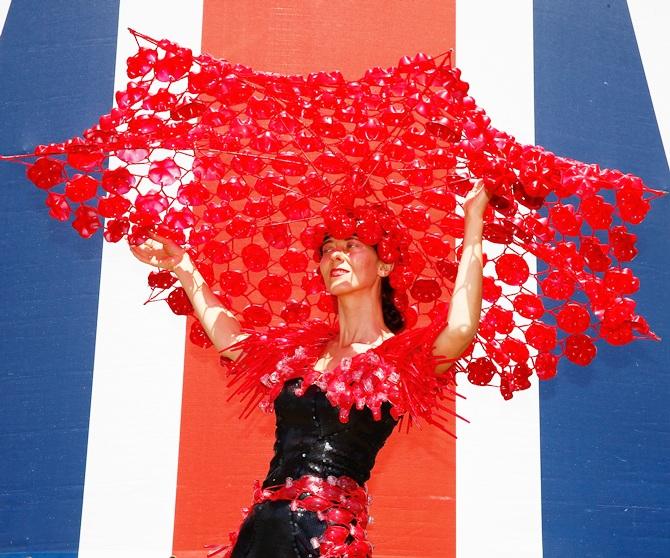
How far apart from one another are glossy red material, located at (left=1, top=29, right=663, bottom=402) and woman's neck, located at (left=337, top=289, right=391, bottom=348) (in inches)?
3.5

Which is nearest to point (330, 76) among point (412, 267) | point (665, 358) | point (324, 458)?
point (412, 267)

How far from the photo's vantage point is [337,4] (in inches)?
117

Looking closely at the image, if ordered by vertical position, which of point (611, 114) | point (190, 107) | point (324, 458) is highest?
point (611, 114)

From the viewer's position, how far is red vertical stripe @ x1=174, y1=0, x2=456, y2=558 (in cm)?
271

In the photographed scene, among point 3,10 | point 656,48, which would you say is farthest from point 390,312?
point 3,10

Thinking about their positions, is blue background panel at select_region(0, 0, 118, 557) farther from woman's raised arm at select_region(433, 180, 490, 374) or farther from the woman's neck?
woman's raised arm at select_region(433, 180, 490, 374)

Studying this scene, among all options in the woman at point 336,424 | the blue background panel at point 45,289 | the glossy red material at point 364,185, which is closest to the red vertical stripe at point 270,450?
the blue background panel at point 45,289

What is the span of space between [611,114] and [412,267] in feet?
2.97

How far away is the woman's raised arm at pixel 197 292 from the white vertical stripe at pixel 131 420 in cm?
48

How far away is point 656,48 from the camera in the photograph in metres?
3.08

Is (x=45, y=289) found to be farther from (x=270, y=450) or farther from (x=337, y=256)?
(x=337, y=256)

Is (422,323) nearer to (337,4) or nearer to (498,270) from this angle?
(498,270)

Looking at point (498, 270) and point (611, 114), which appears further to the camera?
point (611, 114)

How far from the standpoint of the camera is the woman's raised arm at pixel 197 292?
2.35 metres
